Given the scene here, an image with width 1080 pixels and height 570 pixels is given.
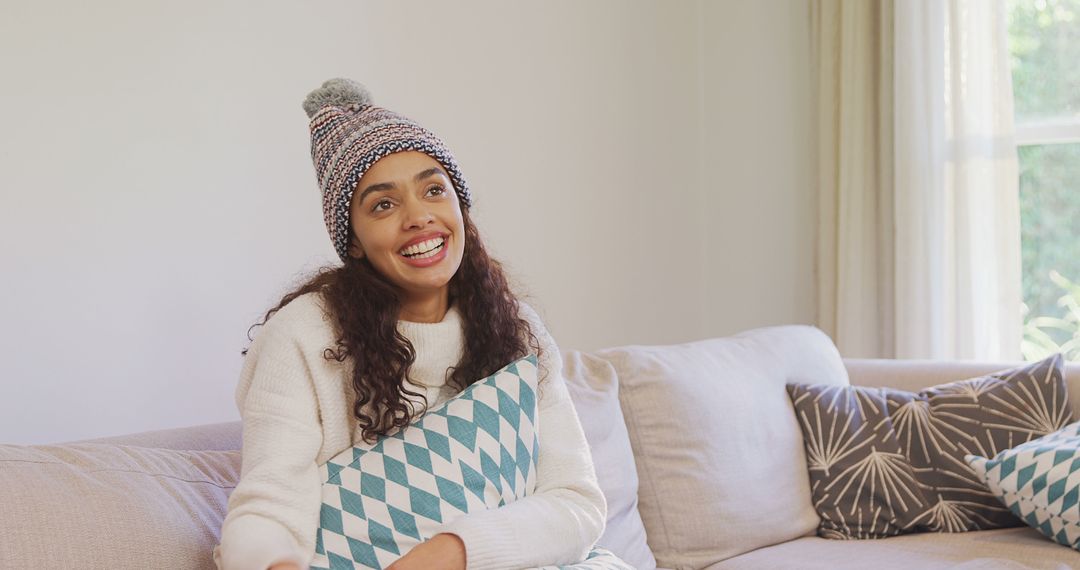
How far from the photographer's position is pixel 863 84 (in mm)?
3613

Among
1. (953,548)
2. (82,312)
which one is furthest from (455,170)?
(953,548)

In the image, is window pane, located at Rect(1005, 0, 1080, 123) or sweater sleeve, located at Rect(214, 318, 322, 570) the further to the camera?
window pane, located at Rect(1005, 0, 1080, 123)

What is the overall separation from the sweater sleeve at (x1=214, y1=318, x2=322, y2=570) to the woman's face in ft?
0.62

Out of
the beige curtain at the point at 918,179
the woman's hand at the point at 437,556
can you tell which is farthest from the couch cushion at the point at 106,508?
the beige curtain at the point at 918,179

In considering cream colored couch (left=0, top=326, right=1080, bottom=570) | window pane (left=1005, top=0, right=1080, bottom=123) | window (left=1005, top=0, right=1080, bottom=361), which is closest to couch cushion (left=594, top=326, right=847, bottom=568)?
cream colored couch (left=0, top=326, right=1080, bottom=570)

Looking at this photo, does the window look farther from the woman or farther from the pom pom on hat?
the pom pom on hat

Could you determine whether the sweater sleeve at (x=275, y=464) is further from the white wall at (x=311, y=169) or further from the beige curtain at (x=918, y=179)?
the beige curtain at (x=918, y=179)

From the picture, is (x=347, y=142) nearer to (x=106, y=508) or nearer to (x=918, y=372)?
(x=106, y=508)

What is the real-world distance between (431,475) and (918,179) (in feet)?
8.06

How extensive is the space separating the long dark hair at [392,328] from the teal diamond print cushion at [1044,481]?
1.02 m

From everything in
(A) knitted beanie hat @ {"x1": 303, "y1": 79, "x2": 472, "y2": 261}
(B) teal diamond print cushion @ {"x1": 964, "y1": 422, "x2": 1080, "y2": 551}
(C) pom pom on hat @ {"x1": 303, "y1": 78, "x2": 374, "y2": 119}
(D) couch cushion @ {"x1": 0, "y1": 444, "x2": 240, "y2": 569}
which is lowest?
(B) teal diamond print cushion @ {"x1": 964, "y1": 422, "x2": 1080, "y2": 551}

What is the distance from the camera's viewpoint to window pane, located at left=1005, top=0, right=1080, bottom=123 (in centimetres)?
338

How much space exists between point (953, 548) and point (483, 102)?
162 centimetres

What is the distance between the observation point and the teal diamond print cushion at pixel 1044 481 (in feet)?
6.96
